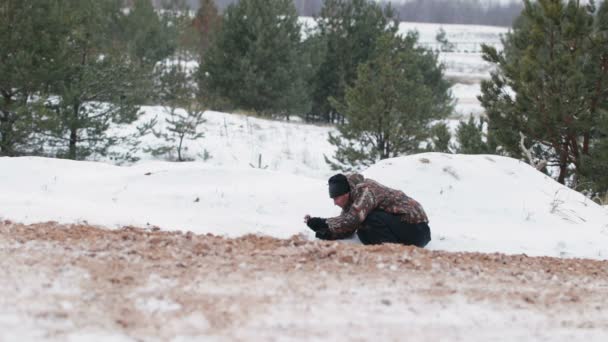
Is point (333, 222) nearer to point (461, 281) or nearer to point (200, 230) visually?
point (200, 230)

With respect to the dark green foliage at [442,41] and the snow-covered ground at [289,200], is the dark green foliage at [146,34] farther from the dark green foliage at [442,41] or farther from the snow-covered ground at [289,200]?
the dark green foliage at [442,41]

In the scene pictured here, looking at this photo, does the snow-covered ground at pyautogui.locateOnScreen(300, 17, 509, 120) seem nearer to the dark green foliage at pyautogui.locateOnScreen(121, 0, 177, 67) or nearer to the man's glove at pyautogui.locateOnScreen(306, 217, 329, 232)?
the dark green foliage at pyautogui.locateOnScreen(121, 0, 177, 67)

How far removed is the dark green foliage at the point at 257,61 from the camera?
19.8 meters

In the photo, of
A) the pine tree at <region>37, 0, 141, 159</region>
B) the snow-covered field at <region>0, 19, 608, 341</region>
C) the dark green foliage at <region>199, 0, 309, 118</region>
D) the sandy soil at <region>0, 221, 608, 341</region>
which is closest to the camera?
the sandy soil at <region>0, 221, 608, 341</region>

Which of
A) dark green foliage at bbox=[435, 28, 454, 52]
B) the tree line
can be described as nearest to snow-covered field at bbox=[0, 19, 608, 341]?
the tree line

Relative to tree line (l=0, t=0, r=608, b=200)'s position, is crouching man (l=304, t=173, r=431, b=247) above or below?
below

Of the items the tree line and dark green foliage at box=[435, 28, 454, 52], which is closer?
the tree line

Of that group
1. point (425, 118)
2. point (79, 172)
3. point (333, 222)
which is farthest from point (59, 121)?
point (333, 222)

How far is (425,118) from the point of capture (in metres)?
13.8

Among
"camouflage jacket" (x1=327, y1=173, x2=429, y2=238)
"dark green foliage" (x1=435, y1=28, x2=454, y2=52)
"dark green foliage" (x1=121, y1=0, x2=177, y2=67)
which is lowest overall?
"camouflage jacket" (x1=327, y1=173, x2=429, y2=238)

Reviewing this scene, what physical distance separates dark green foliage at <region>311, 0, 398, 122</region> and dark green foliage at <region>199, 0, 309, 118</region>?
1.87 m

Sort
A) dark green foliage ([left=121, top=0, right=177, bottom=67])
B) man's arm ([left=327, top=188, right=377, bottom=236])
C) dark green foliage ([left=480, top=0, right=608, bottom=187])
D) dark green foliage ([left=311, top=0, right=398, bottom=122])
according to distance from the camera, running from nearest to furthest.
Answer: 1. man's arm ([left=327, top=188, right=377, bottom=236])
2. dark green foliage ([left=480, top=0, right=608, bottom=187])
3. dark green foliage ([left=311, top=0, right=398, bottom=122])
4. dark green foliage ([left=121, top=0, right=177, bottom=67])

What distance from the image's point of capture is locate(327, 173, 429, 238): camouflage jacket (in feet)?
18.4

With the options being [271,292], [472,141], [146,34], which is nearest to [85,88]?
[472,141]
